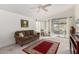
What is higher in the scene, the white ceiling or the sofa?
the white ceiling

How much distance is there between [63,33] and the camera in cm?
275

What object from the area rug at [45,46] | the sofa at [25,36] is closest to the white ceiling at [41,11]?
the area rug at [45,46]

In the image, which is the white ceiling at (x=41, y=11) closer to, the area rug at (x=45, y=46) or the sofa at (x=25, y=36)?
the area rug at (x=45, y=46)

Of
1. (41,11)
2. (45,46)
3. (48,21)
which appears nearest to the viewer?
(41,11)

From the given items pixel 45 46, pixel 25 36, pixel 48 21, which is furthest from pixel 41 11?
pixel 25 36

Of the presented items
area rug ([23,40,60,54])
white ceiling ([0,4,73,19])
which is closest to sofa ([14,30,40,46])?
area rug ([23,40,60,54])

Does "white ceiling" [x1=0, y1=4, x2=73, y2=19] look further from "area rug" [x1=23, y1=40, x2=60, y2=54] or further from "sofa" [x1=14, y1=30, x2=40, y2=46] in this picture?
"sofa" [x1=14, y1=30, x2=40, y2=46]

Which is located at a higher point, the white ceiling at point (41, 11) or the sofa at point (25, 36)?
the white ceiling at point (41, 11)

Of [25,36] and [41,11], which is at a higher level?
[41,11]

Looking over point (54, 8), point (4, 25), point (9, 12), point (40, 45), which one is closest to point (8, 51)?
point (4, 25)

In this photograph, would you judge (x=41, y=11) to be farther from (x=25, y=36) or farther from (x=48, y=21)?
(x=25, y=36)

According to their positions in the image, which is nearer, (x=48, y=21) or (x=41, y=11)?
(x=41, y=11)
